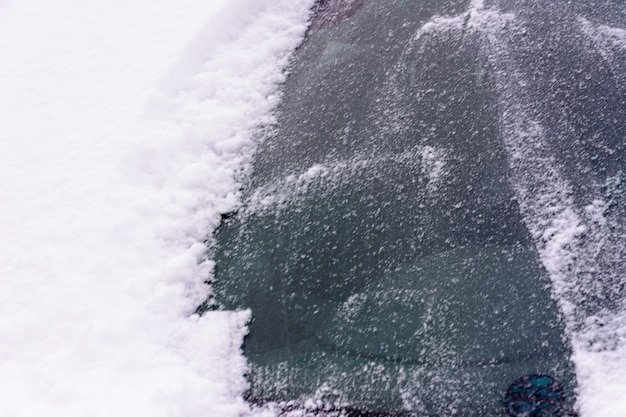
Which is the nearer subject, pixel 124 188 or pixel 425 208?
pixel 425 208

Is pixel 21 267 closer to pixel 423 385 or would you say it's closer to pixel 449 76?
pixel 423 385

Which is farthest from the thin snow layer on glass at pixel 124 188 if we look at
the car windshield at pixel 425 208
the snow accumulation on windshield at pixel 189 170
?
the car windshield at pixel 425 208

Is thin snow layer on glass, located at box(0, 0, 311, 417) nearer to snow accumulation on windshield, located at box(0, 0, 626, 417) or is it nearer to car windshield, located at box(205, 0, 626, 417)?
snow accumulation on windshield, located at box(0, 0, 626, 417)

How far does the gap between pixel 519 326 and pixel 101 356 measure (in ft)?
5.70

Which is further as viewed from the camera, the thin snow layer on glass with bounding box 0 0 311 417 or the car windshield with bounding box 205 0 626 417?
the thin snow layer on glass with bounding box 0 0 311 417

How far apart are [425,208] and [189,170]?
1.28m

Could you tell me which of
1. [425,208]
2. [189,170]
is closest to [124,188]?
[189,170]

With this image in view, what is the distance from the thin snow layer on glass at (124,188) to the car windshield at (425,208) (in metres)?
0.19

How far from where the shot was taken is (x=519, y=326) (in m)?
1.99

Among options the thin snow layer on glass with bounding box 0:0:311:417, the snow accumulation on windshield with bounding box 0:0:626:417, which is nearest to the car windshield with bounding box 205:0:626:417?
the snow accumulation on windshield with bounding box 0:0:626:417

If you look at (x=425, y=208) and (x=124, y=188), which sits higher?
(x=124, y=188)

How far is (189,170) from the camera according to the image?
275 cm

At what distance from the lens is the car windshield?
198cm

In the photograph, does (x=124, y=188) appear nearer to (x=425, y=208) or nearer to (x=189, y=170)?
(x=189, y=170)
